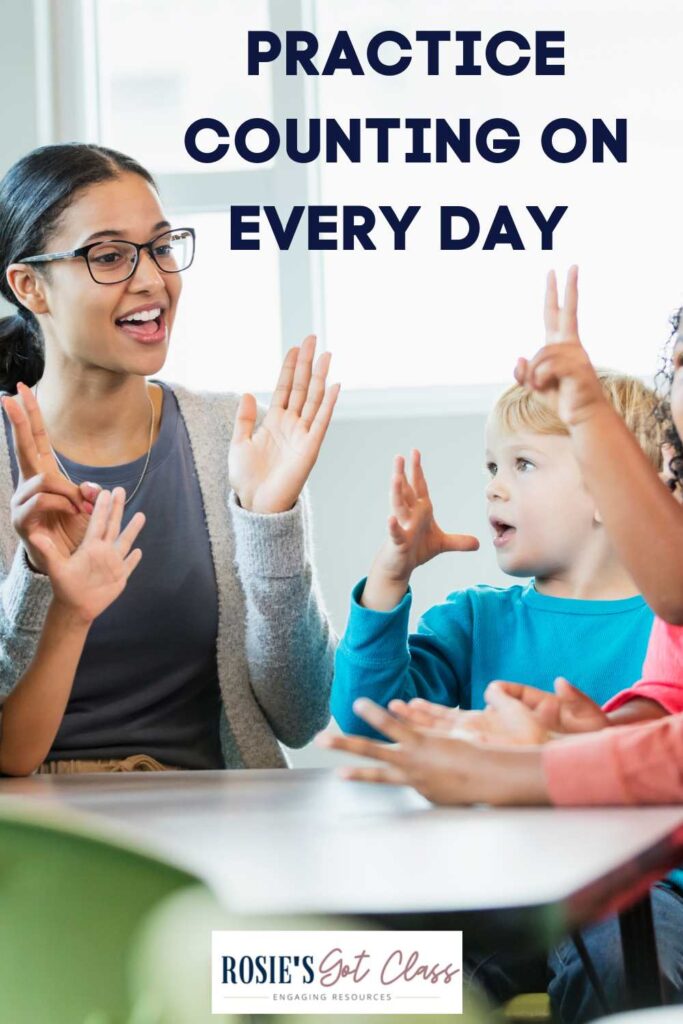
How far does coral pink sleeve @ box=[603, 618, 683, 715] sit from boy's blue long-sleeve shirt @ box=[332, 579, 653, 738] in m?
0.28

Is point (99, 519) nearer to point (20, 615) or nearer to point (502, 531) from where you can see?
point (20, 615)

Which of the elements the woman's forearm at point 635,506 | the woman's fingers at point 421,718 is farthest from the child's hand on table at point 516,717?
the woman's forearm at point 635,506

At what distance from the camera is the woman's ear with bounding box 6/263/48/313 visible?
164 centimetres

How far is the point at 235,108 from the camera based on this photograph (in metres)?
2.96

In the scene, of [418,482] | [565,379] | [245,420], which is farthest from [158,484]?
[565,379]

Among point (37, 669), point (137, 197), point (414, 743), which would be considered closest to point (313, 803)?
point (414, 743)

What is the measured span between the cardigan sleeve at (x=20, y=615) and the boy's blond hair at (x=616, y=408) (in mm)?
619

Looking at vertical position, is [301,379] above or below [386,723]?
above

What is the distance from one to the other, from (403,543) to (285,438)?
0.75 feet

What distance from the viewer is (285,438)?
4.96 ft

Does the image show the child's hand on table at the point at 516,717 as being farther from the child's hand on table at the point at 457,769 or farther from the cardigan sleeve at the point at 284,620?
the cardigan sleeve at the point at 284,620

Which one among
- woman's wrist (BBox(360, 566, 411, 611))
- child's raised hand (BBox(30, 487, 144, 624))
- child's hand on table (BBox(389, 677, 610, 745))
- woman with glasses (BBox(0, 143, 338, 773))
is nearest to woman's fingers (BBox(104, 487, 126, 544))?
child's raised hand (BBox(30, 487, 144, 624))

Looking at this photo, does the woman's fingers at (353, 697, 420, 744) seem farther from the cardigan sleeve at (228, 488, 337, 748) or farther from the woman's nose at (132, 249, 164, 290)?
the woman's nose at (132, 249, 164, 290)

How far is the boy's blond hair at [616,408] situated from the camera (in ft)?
5.09
